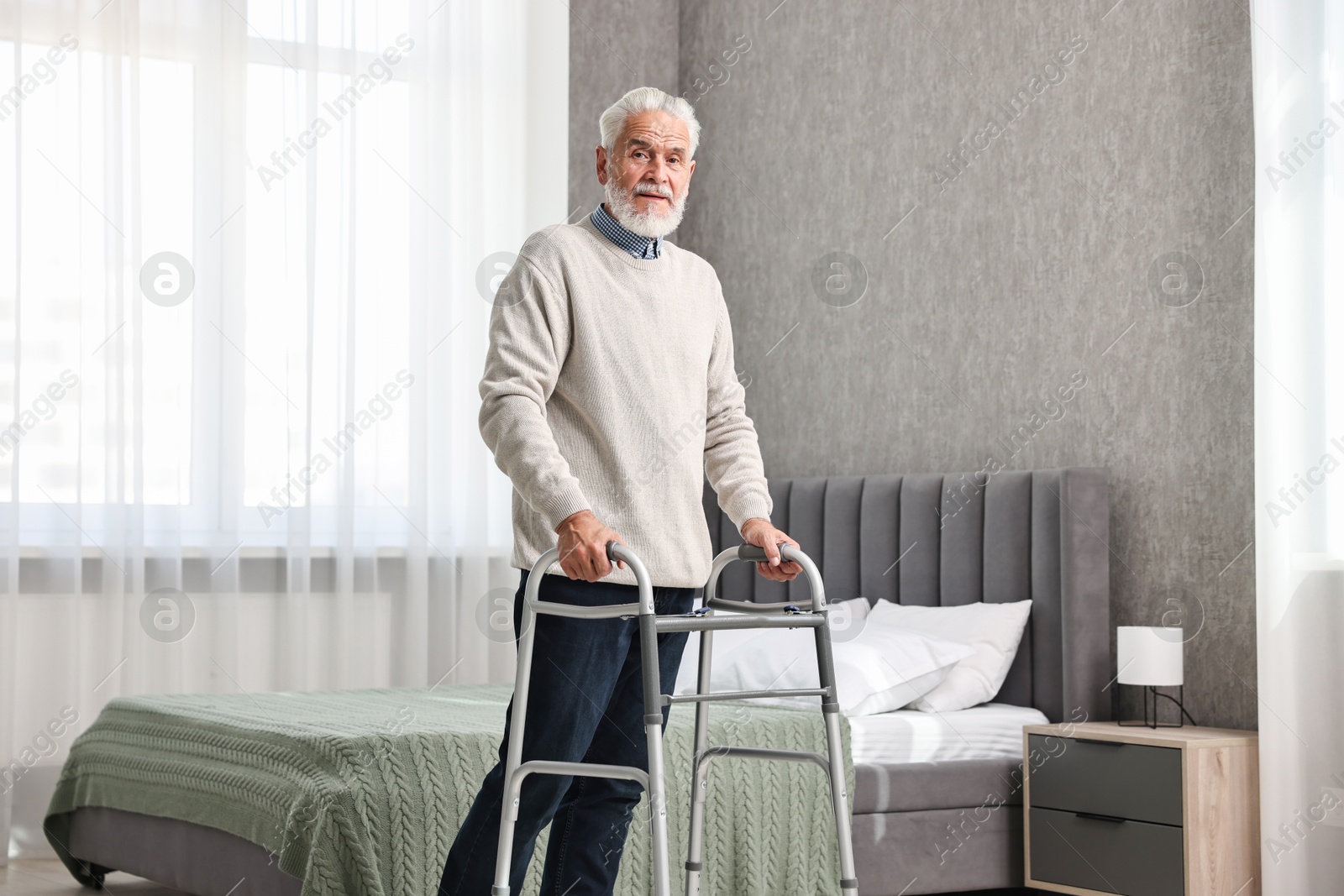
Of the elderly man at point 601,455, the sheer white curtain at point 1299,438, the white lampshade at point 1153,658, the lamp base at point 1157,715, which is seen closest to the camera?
the elderly man at point 601,455

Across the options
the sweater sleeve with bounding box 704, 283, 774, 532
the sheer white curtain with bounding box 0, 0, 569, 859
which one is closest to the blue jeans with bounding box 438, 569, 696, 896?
the sweater sleeve with bounding box 704, 283, 774, 532

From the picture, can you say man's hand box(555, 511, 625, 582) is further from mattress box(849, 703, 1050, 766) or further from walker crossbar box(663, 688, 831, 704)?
mattress box(849, 703, 1050, 766)

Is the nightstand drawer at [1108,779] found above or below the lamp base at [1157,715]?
below

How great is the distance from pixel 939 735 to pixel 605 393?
76.6 inches

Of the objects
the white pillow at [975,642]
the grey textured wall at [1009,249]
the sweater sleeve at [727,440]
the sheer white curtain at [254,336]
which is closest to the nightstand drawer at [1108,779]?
the white pillow at [975,642]

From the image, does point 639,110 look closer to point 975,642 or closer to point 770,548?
point 770,548

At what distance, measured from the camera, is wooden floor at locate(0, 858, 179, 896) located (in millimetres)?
3824

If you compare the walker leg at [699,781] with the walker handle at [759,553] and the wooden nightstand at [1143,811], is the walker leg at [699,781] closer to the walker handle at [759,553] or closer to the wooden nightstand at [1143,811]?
the walker handle at [759,553]

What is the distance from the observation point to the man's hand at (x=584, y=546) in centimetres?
198

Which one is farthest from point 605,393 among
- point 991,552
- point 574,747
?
point 991,552

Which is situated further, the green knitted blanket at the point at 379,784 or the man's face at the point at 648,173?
the green knitted blanket at the point at 379,784

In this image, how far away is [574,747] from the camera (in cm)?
215

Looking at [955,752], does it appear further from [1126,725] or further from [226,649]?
[226,649]

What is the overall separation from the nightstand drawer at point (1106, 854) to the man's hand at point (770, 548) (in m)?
1.64
